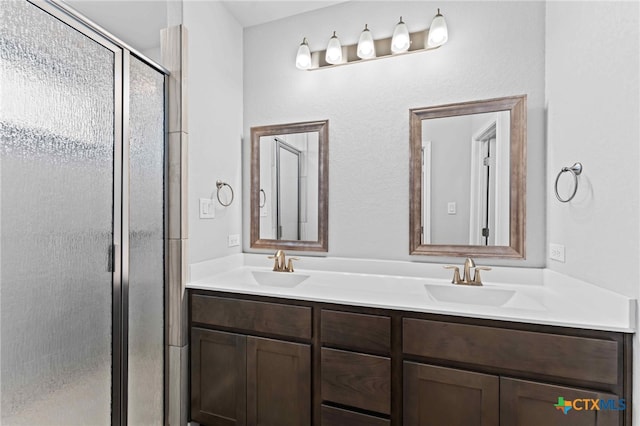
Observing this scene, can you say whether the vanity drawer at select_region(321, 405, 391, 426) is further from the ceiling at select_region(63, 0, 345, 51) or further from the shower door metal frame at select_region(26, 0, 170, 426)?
the ceiling at select_region(63, 0, 345, 51)

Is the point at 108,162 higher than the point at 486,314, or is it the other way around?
the point at 108,162

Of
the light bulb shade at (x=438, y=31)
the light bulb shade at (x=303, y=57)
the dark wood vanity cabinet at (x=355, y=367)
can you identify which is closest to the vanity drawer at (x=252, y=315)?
the dark wood vanity cabinet at (x=355, y=367)

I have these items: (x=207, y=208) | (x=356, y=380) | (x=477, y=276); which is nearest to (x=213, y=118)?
(x=207, y=208)

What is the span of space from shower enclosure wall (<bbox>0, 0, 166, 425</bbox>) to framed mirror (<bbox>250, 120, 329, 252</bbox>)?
0.68 metres

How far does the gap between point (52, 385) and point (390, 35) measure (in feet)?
7.61

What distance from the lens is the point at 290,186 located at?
2.17 metres

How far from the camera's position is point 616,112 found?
3.72 feet

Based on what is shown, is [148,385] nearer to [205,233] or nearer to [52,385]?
[52,385]

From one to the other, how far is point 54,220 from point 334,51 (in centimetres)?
168

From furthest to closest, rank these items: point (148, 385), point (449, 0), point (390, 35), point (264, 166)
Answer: point (264, 166) < point (390, 35) < point (449, 0) < point (148, 385)

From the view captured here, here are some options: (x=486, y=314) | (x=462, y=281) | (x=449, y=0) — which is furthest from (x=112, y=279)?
(x=449, y=0)

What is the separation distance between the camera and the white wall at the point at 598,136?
1.06m

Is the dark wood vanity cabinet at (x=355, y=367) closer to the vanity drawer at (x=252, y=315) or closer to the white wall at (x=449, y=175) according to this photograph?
the vanity drawer at (x=252, y=315)

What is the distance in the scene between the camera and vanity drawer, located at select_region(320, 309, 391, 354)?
1377mm
